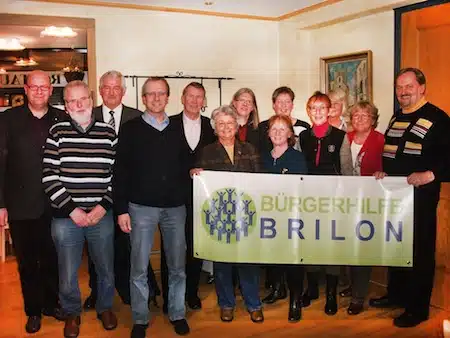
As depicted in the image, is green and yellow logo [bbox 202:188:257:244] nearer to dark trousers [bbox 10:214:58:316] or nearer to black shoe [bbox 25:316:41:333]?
dark trousers [bbox 10:214:58:316]

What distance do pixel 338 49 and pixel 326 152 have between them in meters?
2.34

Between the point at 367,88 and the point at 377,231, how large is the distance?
2.12 m

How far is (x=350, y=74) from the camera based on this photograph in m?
5.23

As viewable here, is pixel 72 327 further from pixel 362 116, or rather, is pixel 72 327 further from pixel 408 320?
pixel 362 116

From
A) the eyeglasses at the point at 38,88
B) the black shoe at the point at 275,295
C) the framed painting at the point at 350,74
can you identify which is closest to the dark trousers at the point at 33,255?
the eyeglasses at the point at 38,88

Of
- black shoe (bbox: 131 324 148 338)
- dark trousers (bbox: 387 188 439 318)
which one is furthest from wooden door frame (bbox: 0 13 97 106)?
dark trousers (bbox: 387 188 439 318)

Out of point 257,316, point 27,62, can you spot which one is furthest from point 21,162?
point 27,62

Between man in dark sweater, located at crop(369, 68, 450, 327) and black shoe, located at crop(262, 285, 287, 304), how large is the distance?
2.55 feet

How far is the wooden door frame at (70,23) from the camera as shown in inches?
191

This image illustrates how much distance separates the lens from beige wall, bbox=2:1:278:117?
522cm

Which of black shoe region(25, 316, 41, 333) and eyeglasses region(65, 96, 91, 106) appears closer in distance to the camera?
eyeglasses region(65, 96, 91, 106)

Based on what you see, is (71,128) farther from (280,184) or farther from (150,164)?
(280,184)

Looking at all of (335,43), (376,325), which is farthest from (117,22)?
(376,325)

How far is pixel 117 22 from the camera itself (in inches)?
207
